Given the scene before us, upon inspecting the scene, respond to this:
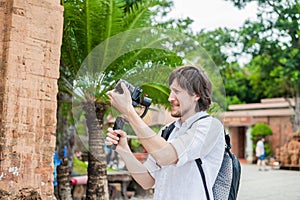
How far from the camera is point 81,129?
1.96m

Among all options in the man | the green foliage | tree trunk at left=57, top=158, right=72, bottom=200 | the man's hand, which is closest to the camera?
the man

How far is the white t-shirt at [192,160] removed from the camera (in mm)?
1319

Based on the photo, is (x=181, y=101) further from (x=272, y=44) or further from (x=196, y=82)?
(x=272, y=44)

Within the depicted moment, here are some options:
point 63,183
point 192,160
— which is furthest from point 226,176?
point 63,183

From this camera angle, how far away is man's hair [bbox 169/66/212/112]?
1382mm

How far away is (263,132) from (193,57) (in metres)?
17.3

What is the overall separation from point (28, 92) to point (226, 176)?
7.57 ft

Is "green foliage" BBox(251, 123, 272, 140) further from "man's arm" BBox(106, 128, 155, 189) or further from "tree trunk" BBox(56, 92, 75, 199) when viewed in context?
"man's arm" BBox(106, 128, 155, 189)

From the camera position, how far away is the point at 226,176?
1474mm

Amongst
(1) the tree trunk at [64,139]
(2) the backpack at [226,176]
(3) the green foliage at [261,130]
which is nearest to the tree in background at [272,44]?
(3) the green foliage at [261,130]

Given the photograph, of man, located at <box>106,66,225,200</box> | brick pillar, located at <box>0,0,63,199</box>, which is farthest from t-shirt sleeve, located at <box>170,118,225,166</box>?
brick pillar, located at <box>0,0,63,199</box>

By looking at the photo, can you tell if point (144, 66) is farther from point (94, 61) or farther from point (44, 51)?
point (44, 51)

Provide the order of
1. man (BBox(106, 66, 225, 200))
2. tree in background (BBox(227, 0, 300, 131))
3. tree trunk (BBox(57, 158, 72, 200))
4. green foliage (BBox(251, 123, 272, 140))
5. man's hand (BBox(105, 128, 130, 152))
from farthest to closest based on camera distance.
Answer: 1. green foliage (BBox(251, 123, 272, 140))
2. tree in background (BBox(227, 0, 300, 131))
3. tree trunk (BBox(57, 158, 72, 200))
4. man's hand (BBox(105, 128, 130, 152))
5. man (BBox(106, 66, 225, 200))

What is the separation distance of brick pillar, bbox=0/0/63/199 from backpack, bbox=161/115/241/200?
6.83 feet
